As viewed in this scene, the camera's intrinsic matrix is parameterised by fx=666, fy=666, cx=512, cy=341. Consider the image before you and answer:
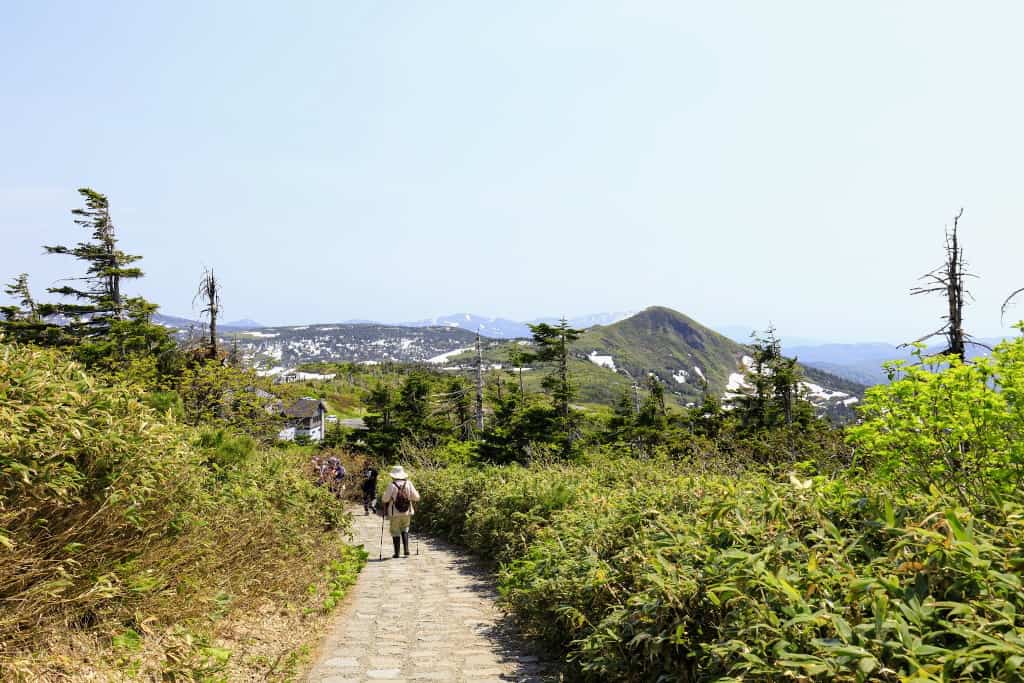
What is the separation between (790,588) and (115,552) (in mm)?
4808

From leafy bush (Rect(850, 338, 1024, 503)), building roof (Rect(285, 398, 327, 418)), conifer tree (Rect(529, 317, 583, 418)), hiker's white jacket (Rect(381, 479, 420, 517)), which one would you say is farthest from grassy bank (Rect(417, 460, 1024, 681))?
building roof (Rect(285, 398, 327, 418))

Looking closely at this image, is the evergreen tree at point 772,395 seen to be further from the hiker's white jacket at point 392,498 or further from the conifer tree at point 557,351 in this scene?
the hiker's white jacket at point 392,498

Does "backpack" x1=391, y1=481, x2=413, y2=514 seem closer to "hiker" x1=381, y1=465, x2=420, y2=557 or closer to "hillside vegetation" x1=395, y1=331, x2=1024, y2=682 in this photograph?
"hiker" x1=381, y1=465, x2=420, y2=557

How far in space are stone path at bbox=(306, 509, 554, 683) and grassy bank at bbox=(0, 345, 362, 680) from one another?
1.74 feet

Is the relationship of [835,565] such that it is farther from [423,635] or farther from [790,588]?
[423,635]

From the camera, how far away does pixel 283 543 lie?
819 centimetres

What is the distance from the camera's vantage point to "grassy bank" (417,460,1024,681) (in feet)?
7.59

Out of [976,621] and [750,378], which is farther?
[750,378]

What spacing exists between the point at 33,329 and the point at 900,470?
1731 inches

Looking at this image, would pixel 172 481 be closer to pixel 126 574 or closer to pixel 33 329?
pixel 126 574

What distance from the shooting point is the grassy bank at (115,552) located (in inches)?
A: 161

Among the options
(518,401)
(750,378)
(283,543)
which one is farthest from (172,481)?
(750,378)

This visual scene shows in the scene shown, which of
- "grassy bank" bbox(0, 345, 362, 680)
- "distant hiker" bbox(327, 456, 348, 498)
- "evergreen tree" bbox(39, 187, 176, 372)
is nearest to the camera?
"grassy bank" bbox(0, 345, 362, 680)

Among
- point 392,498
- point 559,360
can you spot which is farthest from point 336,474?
point 559,360
